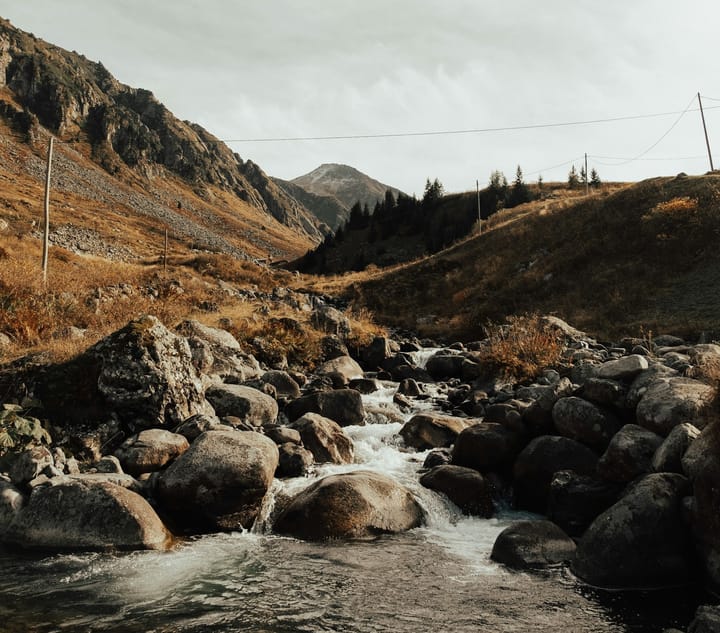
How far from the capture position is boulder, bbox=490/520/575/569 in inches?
255

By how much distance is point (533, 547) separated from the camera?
21.7 ft

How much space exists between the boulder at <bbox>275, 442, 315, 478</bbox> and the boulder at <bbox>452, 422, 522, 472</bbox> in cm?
290

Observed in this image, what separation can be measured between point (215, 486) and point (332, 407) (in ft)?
16.5

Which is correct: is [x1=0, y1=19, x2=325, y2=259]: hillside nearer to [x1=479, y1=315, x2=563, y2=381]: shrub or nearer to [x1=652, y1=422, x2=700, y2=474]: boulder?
[x1=479, y1=315, x2=563, y2=381]: shrub

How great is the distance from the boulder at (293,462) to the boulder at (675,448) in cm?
557

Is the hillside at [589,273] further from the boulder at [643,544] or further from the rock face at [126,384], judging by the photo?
the rock face at [126,384]

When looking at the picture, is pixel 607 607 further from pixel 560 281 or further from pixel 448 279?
pixel 448 279

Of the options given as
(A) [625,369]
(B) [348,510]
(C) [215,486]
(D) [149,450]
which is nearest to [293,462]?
(C) [215,486]

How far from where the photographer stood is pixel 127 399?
9.55m

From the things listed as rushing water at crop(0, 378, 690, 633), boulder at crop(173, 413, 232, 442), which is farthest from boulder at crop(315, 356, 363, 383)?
rushing water at crop(0, 378, 690, 633)

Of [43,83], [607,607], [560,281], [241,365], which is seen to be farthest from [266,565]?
[43,83]

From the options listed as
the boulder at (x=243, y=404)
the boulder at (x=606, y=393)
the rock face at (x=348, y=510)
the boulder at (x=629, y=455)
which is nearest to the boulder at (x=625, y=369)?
the boulder at (x=606, y=393)

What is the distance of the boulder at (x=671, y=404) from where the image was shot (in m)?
7.49

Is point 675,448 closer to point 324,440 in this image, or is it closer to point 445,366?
point 324,440
